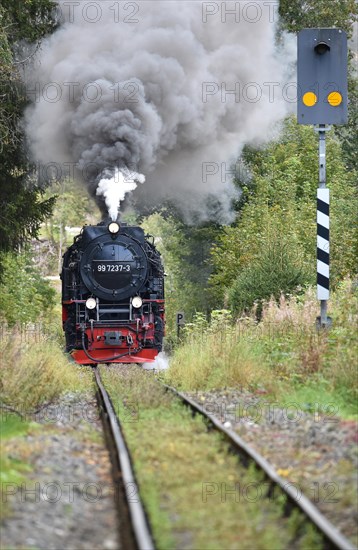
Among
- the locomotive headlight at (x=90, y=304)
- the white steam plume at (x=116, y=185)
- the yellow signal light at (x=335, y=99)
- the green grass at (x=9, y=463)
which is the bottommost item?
the green grass at (x=9, y=463)

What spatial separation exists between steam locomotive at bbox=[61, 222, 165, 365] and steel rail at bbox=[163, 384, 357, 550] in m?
9.04

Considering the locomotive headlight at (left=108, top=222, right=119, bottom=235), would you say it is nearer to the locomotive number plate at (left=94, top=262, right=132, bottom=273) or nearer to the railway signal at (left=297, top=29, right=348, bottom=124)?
the locomotive number plate at (left=94, top=262, right=132, bottom=273)

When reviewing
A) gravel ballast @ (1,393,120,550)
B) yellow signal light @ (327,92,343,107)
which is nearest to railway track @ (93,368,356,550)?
gravel ballast @ (1,393,120,550)

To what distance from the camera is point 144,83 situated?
1630 cm

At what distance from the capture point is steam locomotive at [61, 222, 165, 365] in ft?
56.3

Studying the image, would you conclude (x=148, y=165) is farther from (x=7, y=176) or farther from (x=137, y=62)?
(x=7, y=176)

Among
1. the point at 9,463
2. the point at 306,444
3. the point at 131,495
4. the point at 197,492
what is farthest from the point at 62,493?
the point at 306,444

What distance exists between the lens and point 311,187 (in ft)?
93.6

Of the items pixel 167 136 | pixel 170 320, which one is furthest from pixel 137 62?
pixel 170 320

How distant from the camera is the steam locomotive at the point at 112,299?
17.2 metres

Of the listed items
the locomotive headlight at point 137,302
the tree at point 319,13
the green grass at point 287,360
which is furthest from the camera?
the tree at point 319,13

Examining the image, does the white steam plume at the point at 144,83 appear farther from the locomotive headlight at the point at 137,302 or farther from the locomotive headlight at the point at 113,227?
the locomotive headlight at the point at 137,302

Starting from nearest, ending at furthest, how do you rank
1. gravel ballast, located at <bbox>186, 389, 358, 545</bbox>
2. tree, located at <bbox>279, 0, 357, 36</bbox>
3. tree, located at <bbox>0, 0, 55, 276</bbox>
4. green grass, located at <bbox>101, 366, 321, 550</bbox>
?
green grass, located at <bbox>101, 366, 321, 550</bbox>, gravel ballast, located at <bbox>186, 389, 358, 545</bbox>, tree, located at <bbox>0, 0, 55, 276</bbox>, tree, located at <bbox>279, 0, 357, 36</bbox>

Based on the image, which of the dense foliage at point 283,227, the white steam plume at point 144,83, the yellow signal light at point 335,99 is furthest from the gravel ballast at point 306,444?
the dense foliage at point 283,227
